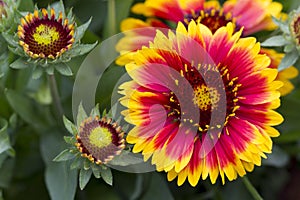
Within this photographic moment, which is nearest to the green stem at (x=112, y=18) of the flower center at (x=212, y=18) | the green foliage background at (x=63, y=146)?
the green foliage background at (x=63, y=146)

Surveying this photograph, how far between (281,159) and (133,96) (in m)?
0.46

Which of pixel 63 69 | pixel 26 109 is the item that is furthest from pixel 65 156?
pixel 26 109

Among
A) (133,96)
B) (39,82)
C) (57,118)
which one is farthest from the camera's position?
(39,82)

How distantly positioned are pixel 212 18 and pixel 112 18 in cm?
18

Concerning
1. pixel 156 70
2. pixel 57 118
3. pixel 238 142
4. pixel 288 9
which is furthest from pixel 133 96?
pixel 288 9

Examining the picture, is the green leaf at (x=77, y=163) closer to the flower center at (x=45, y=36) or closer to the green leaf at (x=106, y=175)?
the green leaf at (x=106, y=175)

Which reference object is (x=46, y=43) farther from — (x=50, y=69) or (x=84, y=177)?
(x=84, y=177)

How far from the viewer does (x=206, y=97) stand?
33.9 inches

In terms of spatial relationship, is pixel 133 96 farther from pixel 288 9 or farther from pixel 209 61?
pixel 288 9

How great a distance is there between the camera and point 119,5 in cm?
112

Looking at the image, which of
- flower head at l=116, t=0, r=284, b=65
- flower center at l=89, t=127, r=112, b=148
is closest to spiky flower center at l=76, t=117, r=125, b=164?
flower center at l=89, t=127, r=112, b=148

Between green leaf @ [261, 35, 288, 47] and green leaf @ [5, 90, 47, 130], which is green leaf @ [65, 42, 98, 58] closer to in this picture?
green leaf @ [5, 90, 47, 130]

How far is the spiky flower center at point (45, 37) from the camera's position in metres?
0.84

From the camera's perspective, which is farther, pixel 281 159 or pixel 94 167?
pixel 281 159
